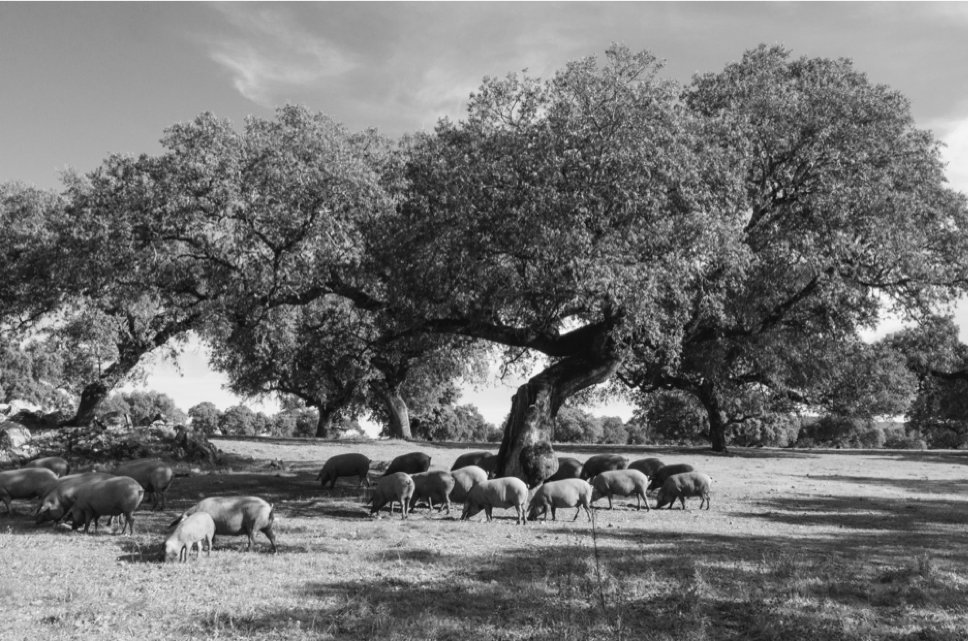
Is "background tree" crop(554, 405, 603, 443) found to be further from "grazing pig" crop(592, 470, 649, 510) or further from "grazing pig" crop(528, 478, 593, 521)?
"grazing pig" crop(528, 478, 593, 521)

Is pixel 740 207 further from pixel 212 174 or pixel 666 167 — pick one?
pixel 212 174

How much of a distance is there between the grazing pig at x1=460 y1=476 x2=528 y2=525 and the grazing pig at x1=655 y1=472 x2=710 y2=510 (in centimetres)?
482

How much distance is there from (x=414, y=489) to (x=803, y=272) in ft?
41.1

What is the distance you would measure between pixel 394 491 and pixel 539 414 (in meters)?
6.36

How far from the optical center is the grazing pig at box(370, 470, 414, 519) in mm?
16766

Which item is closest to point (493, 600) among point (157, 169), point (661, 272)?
point (661, 272)

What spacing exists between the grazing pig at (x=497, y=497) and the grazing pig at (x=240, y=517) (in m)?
5.35

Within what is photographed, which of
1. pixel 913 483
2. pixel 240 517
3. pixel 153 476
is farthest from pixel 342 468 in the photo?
pixel 913 483

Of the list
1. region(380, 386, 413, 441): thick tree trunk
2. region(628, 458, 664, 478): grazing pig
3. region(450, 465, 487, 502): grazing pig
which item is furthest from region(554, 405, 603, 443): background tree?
region(450, 465, 487, 502): grazing pig

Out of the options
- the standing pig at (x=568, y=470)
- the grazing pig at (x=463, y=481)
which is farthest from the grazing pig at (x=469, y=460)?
the grazing pig at (x=463, y=481)

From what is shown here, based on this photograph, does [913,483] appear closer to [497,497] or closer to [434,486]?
[497,497]

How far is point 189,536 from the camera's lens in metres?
11.3

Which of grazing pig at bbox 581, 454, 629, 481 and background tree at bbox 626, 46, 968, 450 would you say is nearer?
background tree at bbox 626, 46, 968, 450

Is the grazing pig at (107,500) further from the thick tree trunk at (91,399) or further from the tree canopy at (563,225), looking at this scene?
the thick tree trunk at (91,399)
